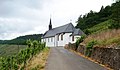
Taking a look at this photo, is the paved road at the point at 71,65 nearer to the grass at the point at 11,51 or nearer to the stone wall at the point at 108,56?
the stone wall at the point at 108,56

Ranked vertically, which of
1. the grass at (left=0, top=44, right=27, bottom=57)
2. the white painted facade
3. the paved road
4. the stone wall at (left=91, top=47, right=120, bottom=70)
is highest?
the white painted facade

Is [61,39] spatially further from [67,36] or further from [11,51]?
[11,51]

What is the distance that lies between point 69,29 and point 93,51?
176 ft

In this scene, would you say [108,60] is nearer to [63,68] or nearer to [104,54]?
[104,54]

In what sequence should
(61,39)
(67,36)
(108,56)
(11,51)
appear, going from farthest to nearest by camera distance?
(61,39) → (67,36) → (11,51) → (108,56)

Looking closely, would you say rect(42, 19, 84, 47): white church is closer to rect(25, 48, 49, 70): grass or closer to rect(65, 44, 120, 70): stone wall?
rect(65, 44, 120, 70): stone wall

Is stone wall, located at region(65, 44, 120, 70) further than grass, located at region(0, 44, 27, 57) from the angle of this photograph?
No

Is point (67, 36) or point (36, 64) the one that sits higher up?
point (67, 36)

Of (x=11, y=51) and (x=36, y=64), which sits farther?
(x=11, y=51)

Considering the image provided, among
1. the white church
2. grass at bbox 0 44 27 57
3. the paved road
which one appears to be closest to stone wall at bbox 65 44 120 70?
the paved road

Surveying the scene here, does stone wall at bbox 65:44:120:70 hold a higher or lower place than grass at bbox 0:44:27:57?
lower

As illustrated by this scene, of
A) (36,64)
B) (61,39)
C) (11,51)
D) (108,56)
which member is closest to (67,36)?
(61,39)

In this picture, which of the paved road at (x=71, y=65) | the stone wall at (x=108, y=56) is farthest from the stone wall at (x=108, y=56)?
the paved road at (x=71, y=65)

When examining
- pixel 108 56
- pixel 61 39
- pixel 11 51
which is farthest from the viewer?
pixel 61 39
